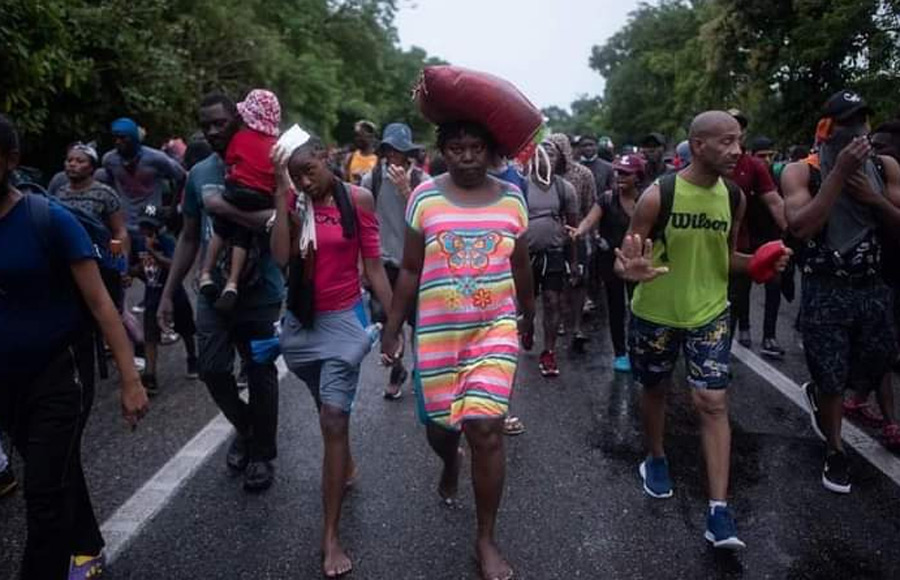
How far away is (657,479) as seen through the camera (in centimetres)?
405

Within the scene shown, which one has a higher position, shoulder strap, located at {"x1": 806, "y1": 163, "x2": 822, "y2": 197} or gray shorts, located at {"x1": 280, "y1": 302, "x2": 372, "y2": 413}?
shoulder strap, located at {"x1": 806, "y1": 163, "x2": 822, "y2": 197}

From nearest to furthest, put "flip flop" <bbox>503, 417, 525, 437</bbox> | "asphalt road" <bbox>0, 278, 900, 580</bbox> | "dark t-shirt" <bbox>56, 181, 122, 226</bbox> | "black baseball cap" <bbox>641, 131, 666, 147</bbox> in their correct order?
"asphalt road" <bbox>0, 278, 900, 580</bbox>, "dark t-shirt" <bbox>56, 181, 122, 226</bbox>, "flip flop" <bbox>503, 417, 525, 437</bbox>, "black baseball cap" <bbox>641, 131, 666, 147</bbox>

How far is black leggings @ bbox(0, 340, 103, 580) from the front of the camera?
2.66m

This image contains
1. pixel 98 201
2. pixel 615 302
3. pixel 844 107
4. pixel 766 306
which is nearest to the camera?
pixel 844 107

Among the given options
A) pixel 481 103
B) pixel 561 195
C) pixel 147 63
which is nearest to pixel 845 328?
pixel 481 103

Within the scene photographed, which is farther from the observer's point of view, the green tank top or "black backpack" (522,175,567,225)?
"black backpack" (522,175,567,225)

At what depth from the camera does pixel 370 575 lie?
3.25 m

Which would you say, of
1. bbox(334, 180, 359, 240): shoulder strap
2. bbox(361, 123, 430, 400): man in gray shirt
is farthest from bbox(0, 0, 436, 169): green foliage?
bbox(361, 123, 430, 400): man in gray shirt

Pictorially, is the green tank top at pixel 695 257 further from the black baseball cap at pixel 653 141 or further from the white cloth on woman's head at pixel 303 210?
the black baseball cap at pixel 653 141

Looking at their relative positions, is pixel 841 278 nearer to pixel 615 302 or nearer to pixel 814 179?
pixel 814 179

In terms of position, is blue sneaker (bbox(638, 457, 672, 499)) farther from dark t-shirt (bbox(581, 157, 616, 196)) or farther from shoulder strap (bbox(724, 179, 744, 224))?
dark t-shirt (bbox(581, 157, 616, 196))

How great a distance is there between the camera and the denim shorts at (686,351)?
12.0 feet

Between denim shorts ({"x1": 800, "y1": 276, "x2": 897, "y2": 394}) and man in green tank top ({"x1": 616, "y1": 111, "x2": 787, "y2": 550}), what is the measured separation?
703 millimetres

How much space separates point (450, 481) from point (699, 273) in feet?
5.02
